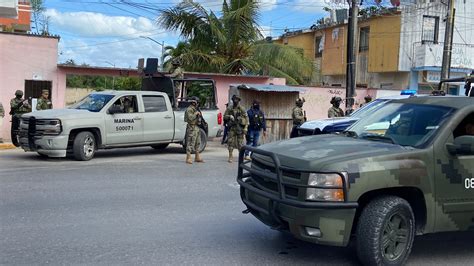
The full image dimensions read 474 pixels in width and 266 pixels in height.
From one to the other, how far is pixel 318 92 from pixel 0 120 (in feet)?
38.4

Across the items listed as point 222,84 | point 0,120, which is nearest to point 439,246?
point 0,120

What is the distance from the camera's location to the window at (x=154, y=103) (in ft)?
44.5

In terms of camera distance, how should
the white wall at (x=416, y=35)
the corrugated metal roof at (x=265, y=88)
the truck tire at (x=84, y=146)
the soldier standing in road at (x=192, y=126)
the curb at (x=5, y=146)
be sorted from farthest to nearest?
the white wall at (x=416, y=35), the corrugated metal roof at (x=265, y=88), the curb at (x=5, y=146), the soldier standing in road at (x=192, y=126), the truck tire at (x=84, y=146)

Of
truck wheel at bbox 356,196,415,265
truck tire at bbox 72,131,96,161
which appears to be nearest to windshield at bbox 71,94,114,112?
truck tire at bbox 72,131,96,161

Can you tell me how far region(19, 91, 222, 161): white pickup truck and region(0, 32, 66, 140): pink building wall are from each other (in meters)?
4.64

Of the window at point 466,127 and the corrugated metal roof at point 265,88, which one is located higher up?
the corrugated metal roof at point 265,88

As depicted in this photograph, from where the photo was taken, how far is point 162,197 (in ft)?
26.7

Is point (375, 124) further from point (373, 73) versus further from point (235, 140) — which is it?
point (373, 73)

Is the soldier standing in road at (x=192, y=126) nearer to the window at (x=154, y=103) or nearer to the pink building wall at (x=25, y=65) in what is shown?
the window at (x=154, y=103)

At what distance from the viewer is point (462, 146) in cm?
491

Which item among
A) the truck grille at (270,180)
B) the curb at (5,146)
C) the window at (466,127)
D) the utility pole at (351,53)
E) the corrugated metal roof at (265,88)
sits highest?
the utility pole at (351,53)

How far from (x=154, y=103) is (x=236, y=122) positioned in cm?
246

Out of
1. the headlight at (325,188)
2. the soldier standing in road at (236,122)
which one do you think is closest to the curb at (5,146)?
the soldier standing in road at (236,122)

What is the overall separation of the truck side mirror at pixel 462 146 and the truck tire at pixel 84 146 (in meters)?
9.05
